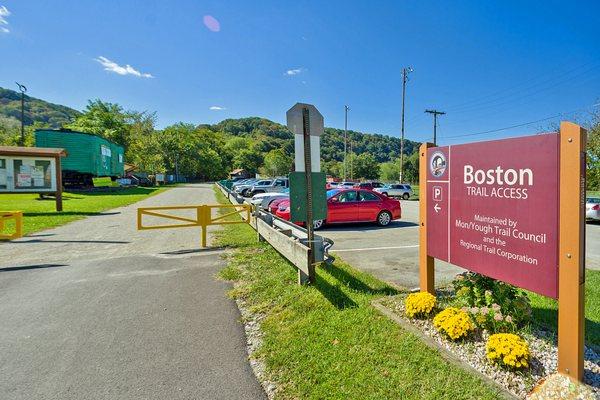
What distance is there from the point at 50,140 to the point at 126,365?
37296 mm

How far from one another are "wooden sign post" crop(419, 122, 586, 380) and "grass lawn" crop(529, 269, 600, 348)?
3.79ft

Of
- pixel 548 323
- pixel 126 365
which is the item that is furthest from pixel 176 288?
pixel 548 323

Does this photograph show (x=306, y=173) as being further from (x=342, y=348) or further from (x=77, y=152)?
(x=77, y=152)

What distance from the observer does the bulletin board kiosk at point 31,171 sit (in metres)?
15.9

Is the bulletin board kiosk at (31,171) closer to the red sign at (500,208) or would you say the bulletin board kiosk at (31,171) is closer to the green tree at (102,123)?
the red sign at (500,208)

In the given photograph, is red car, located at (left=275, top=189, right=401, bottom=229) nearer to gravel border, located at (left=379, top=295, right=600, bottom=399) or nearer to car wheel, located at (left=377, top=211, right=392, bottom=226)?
car wheel, located at (left=377, top=211, right=392, bottom=226)

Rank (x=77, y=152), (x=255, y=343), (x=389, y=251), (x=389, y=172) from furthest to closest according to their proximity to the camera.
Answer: (x=389, y=172)
(x=77, y=152)
(x=389, y=251)
(x=255, y=343)

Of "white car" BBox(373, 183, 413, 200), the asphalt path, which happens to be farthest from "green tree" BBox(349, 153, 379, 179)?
the asphalt path

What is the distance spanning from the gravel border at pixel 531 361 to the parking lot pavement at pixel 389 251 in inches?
79.9

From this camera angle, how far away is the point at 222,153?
111125 millimetres

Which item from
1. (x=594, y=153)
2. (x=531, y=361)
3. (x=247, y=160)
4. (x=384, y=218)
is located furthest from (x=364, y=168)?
(x=531, y=361)

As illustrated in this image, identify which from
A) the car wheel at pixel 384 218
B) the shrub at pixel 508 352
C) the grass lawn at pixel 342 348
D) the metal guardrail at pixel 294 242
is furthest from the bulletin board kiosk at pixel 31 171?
the shrub at pixel 508 352

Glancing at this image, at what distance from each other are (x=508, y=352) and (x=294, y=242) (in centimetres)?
324

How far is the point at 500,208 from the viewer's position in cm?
306
